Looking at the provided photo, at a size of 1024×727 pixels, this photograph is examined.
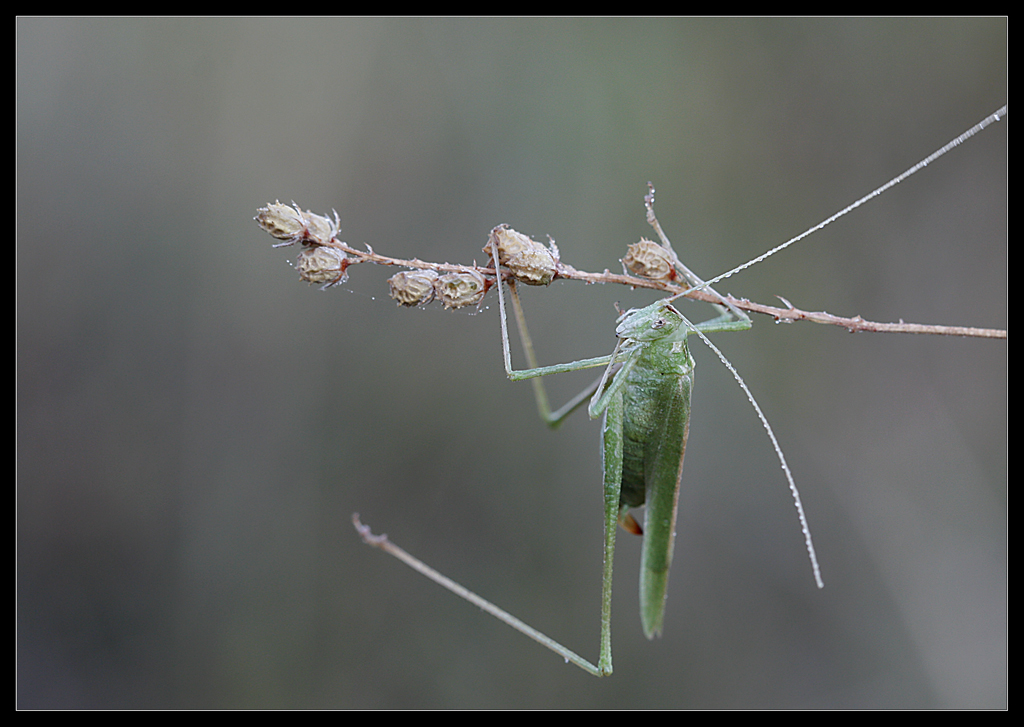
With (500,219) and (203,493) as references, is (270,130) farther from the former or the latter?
(203,493)

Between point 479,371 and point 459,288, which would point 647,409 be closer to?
point 459,288

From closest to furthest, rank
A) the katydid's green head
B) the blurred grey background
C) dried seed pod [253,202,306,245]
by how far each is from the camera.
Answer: dried seed pod [253,202,306,245] < the katydid's green head < the blurred grey background

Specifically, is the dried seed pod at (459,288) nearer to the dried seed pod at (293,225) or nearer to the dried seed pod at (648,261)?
the dried seed pod at (293,225)

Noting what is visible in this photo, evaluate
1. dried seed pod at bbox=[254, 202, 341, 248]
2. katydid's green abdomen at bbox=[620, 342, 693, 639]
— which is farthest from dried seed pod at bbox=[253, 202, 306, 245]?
katydid's green abdomen at bbox=[620, 342, 693, 639]

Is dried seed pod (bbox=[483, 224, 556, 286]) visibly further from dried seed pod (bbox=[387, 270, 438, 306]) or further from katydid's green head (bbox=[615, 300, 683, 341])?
katydid's green head (bbox=[615, 300, 683, 341])

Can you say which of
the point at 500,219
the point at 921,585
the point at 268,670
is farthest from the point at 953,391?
the point at 268,670
